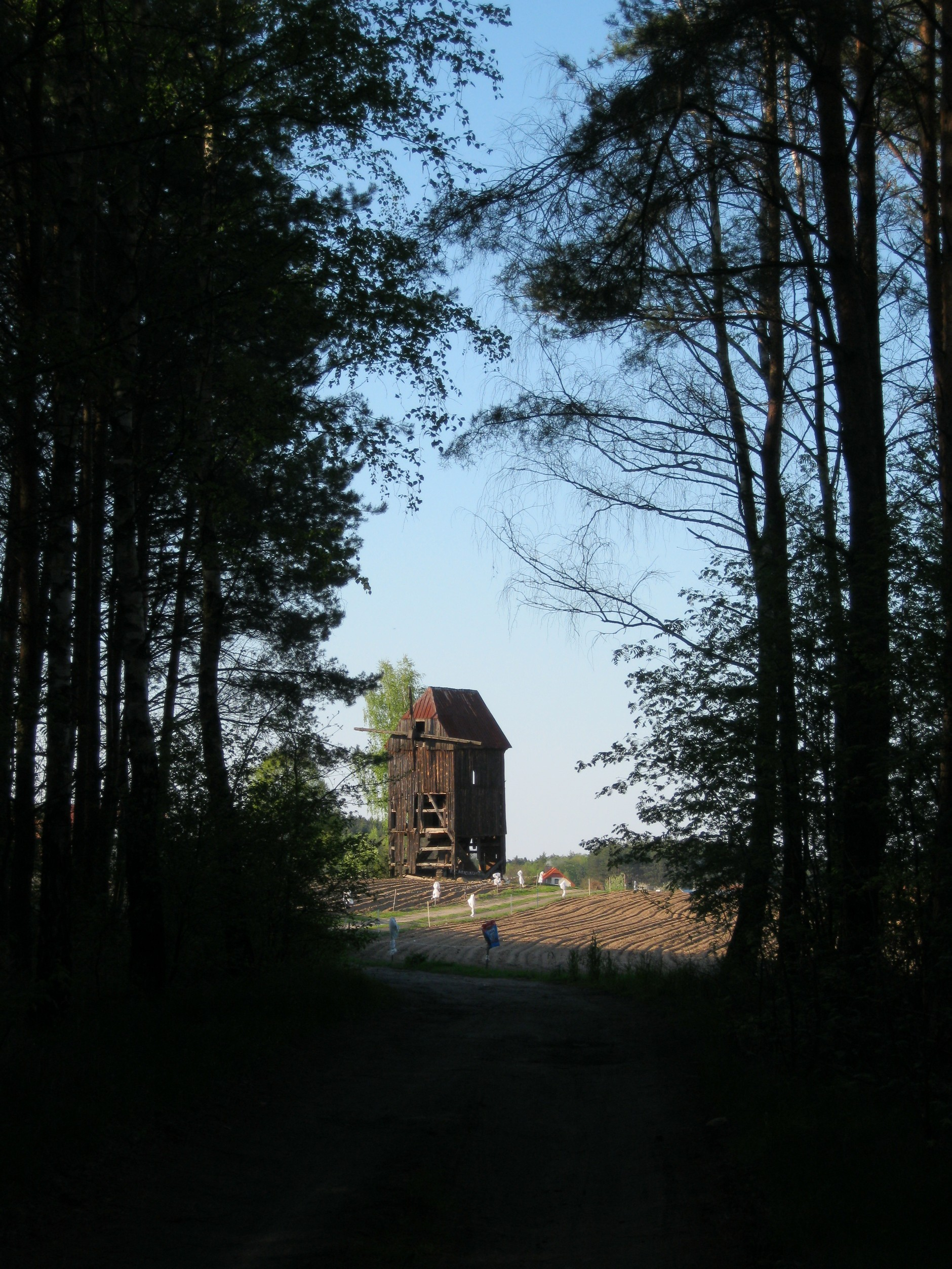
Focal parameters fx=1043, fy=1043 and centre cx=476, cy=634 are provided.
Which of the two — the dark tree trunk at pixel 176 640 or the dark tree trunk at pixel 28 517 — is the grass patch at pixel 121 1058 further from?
the dark tree trunk at pixel 176 640

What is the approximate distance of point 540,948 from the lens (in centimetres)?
2844

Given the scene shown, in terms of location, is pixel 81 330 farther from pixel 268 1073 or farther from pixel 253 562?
pixel 268 1073

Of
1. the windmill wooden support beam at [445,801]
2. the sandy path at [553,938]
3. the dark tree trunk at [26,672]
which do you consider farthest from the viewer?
the windmill wooden support beam at [445,801]

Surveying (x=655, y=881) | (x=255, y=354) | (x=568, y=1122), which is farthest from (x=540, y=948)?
(x=568, y=1122)

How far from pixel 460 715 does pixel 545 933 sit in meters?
25.0

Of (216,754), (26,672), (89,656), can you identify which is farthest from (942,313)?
(89,656)

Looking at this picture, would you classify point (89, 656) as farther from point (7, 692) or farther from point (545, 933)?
point (545, 933)

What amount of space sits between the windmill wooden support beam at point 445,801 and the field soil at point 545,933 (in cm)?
659

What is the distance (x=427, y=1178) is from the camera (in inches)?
213

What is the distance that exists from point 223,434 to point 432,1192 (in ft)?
23.1

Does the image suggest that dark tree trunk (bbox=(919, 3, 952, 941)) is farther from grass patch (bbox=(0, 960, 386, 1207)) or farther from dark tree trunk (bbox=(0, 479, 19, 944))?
dark tree trunk (bbox=(0, 479, 19, 944))

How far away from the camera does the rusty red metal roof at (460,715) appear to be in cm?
5619

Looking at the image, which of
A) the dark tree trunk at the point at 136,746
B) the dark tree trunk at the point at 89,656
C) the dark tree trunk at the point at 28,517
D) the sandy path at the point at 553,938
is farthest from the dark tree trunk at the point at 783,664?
the dark tree trunk at the point at 89,656

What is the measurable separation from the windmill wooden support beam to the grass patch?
141ft
